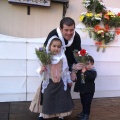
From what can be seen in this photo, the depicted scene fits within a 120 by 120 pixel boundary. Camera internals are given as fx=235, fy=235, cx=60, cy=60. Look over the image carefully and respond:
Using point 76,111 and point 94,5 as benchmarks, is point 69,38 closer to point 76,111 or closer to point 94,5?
point 94,5

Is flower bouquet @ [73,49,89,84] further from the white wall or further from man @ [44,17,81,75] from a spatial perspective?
the white wall

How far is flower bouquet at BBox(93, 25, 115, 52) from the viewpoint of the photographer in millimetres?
4289

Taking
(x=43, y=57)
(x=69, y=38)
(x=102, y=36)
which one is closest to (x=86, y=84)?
(x=69, y=38)

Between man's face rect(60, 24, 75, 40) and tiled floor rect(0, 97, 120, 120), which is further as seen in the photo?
tiled floor rect(0, 97, 120, 120)

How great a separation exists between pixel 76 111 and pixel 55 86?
981 millimetres

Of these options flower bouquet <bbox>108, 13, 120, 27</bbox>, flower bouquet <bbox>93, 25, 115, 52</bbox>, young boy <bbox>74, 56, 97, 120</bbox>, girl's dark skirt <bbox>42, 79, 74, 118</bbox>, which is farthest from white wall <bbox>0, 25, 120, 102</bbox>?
girl's dark skirt <bbox>42, 79, 74, 118</bbox>

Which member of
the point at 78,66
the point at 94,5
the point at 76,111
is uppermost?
the point at 94,5

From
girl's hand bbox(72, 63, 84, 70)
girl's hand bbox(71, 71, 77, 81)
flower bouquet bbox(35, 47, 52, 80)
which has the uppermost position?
flower bouquet bbox(35, 47, 52, 80)

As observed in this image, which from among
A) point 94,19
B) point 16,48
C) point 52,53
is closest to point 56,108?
point 52,53

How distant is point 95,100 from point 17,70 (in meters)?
1.61

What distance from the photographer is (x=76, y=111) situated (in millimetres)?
4004

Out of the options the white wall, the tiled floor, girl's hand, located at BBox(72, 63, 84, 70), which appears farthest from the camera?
the white wall

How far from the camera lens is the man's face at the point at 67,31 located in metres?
3.20

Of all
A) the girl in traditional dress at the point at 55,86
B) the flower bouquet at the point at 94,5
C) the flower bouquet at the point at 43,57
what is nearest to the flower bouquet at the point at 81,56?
the girl in traditional dress at the point at 55,86
